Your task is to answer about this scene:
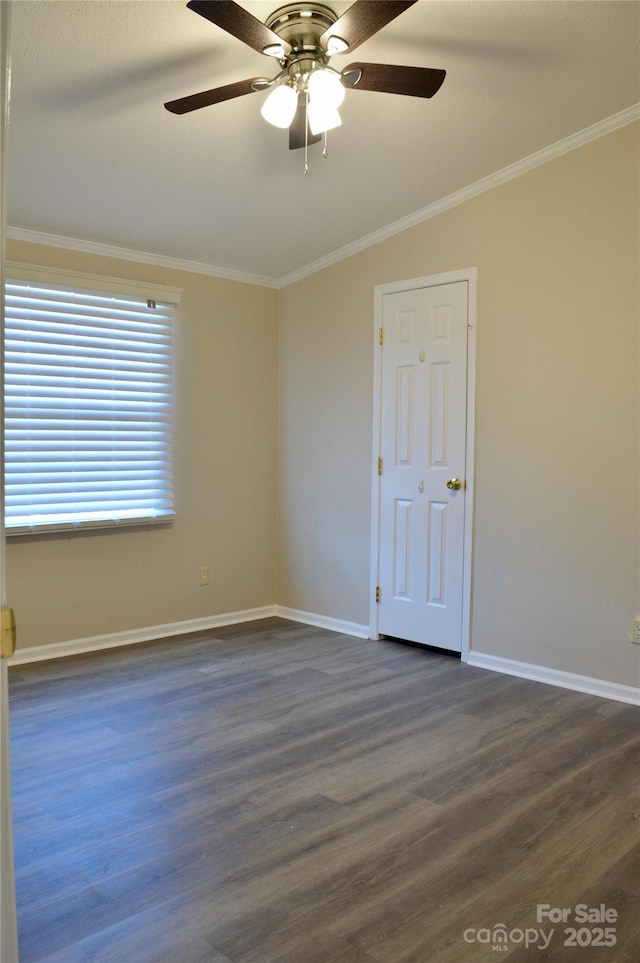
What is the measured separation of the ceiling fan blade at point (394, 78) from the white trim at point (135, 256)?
2316 mm

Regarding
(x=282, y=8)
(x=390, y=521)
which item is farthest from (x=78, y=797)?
(x=282, y=8)

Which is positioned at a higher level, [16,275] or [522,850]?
[16,275]

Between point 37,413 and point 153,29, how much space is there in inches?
87.3

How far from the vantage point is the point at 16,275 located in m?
4.07

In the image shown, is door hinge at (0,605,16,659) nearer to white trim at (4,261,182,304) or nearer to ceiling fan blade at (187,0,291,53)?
ceiling fan blade at (187,0,291,53)

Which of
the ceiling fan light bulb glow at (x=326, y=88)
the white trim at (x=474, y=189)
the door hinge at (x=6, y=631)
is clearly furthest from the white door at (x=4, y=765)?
the white trim at (x=474, y=189)

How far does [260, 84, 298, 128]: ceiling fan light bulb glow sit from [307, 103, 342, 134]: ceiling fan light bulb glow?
7 cm

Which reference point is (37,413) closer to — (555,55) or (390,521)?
(390,521)

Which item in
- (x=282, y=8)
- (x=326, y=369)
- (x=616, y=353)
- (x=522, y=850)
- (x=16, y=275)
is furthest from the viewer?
(x=326, y=369)

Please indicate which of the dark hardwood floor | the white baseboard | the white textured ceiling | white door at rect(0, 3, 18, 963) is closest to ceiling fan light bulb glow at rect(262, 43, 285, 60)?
the white textured ceiling

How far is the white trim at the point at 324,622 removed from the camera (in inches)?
193

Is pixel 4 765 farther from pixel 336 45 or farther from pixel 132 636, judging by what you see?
pixel 132 636

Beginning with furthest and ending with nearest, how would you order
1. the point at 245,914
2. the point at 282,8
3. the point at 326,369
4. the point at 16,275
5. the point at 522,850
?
the point at 326,369
the point at 16,275
the point at 282,8
the point at 522,850
the point at 245,914

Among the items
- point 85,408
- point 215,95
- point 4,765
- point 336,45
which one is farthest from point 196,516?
point 4,765
